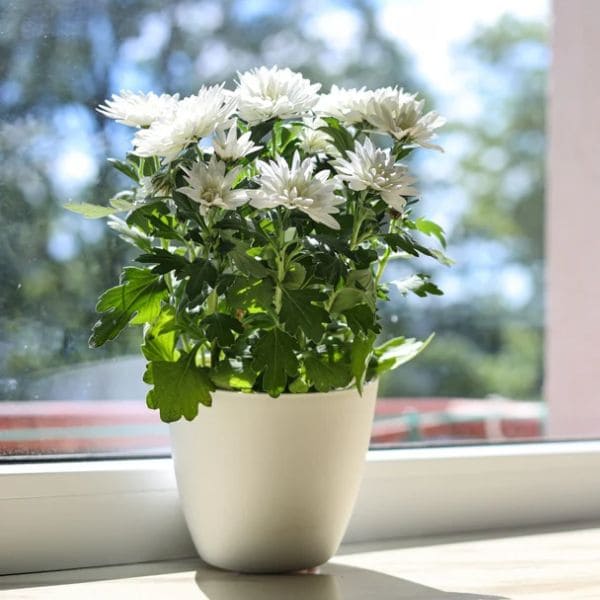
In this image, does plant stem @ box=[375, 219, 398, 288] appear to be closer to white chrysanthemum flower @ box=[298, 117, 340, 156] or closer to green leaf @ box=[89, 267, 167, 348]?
white chrysanthemum flower @ box=[298, 117, 340, 156]

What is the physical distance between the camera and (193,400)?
83 centimetres

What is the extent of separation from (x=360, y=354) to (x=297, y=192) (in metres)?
0.17

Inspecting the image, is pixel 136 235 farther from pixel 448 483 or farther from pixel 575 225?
pixel 575 225

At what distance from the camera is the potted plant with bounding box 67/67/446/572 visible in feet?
2.67

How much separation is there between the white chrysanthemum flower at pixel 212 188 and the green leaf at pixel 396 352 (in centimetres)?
26

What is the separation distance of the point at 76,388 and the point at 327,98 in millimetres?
468

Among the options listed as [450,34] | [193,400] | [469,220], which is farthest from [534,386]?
[193,400]

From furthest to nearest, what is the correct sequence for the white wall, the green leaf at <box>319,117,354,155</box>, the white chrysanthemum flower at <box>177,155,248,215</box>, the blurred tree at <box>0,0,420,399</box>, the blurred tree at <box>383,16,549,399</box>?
the blurred tree at <box>383,16,549,399</box>, the white wall, the blurred tree at <box>0,0,420,399</box>, the green leaf at <box>319,117,354,155</box>, the white chrysanthemum flower at <box>177,155,248,215</box>

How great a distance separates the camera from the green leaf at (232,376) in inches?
34.2

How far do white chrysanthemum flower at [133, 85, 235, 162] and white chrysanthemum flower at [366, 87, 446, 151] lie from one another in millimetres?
140

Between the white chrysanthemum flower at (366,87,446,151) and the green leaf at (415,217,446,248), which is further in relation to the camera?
the green leaf at (415,217,446,248)

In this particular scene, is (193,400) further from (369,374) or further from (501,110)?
(501,110)

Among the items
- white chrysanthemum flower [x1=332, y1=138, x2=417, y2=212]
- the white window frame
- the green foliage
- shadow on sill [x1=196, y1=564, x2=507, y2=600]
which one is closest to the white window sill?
the white window frame

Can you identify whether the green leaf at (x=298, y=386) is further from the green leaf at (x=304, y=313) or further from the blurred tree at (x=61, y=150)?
the blurred tree at (x=61, y=150)
